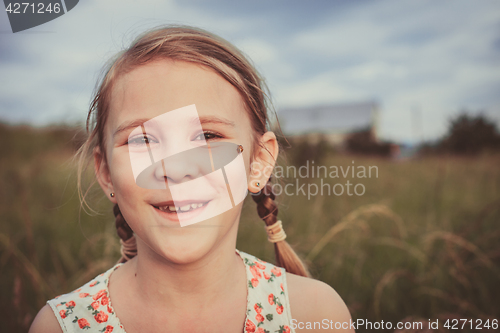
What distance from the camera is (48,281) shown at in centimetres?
241

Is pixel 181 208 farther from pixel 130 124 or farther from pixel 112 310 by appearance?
pixel 112 310

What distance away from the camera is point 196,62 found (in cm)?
128

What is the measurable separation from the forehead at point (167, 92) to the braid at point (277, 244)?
50 cm

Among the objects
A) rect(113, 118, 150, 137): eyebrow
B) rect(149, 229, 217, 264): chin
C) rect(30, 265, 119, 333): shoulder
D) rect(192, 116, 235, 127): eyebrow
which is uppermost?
rect(113, 118, 150, 137): eyebrow

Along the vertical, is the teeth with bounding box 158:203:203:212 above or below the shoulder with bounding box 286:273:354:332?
above

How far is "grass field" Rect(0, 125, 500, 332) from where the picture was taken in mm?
2111

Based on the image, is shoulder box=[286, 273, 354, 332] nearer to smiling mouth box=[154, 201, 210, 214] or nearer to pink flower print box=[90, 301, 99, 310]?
smiling mouth box=[154, 201, 210, 214]

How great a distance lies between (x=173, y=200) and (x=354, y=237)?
91.8 inches

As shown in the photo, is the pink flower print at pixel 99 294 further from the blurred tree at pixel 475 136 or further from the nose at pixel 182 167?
the blurred tree at pixel 475 136

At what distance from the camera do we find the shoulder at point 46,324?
130 cm

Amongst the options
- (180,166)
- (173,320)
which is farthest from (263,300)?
(180,166)

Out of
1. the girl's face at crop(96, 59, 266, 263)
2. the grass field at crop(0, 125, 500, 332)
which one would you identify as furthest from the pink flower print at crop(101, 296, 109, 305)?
the grass field at crop(0, 125, 500, 332)

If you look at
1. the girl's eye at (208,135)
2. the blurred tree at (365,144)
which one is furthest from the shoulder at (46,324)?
the blurred tree at (365,144)

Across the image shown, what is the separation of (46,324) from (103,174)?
0.66 metres
